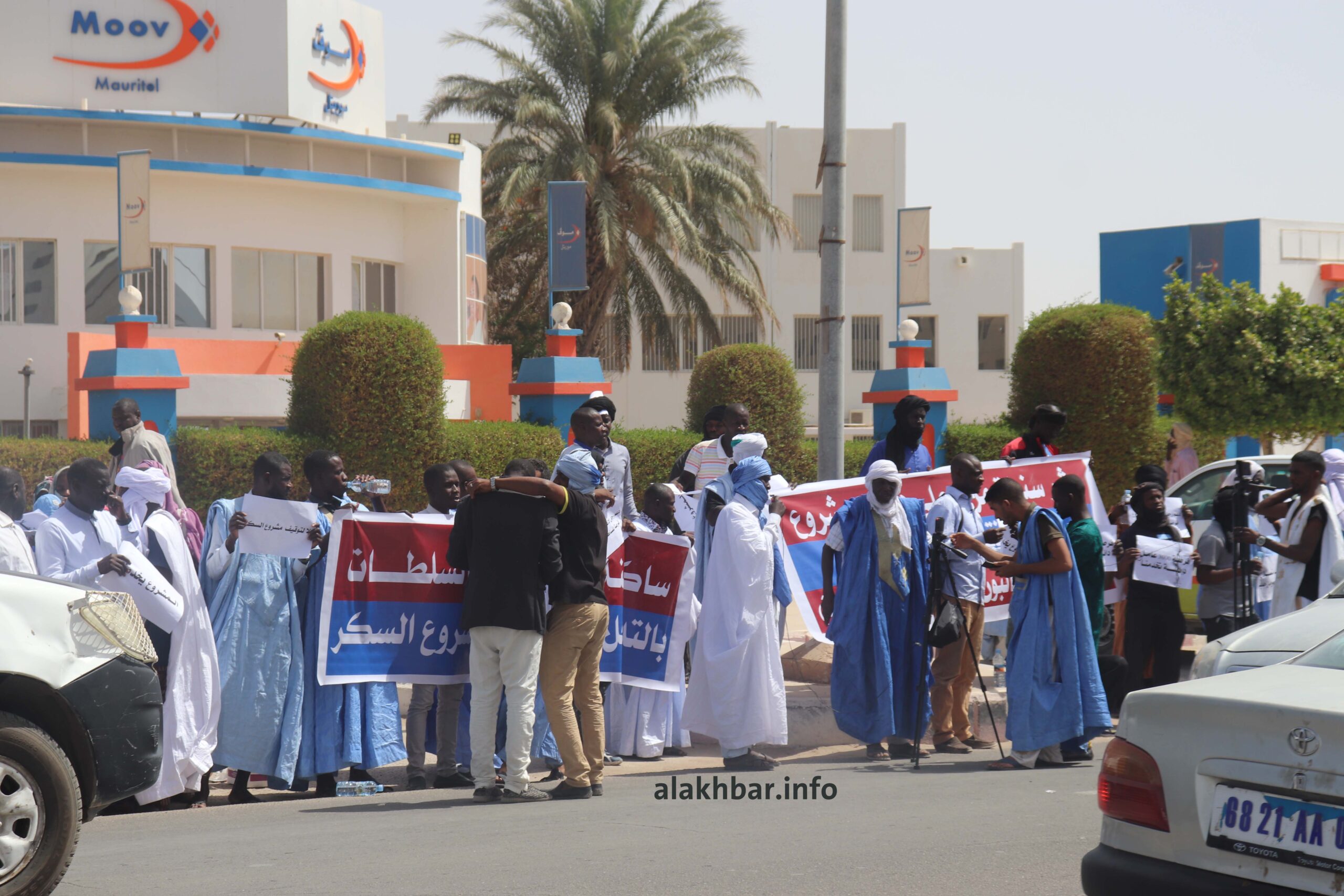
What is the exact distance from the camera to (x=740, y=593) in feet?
26.8

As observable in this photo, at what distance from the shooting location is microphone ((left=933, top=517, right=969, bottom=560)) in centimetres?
834

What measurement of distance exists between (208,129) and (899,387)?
1384cm

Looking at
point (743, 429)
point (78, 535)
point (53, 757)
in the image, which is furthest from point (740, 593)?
point (53, 757)

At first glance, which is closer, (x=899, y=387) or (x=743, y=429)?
(x=743, y=429)

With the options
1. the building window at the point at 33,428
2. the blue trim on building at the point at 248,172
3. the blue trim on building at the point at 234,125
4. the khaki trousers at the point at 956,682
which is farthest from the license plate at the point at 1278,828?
the blue trim on building at the point at 234,125

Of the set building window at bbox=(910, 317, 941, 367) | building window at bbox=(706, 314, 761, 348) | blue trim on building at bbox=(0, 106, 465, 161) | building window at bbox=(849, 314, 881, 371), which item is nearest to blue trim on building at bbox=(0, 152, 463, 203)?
blue trim on building at bbox=(0, 106, 465, 161)

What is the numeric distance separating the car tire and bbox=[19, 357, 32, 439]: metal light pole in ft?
66.1

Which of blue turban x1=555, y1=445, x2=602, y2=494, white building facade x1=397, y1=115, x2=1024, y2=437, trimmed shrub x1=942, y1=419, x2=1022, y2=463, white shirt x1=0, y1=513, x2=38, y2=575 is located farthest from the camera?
white building facade x1=397, y1=115, x2=1024, y2=437

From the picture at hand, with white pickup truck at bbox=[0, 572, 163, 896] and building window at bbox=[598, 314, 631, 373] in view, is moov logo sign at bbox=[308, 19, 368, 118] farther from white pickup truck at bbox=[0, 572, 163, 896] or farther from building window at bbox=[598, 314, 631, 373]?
white pickup truck at bbox=[0, 572, 163, 896]

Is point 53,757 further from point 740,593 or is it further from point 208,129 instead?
point 208,129

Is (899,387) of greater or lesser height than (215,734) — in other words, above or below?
above

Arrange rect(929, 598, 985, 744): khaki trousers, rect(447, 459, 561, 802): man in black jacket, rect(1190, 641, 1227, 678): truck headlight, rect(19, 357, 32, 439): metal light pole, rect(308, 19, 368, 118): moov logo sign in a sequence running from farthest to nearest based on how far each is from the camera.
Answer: rect(308, 19, 368, 118): moov logo sign, rect(19, 357, 32, 439): metal light pole, rect(929, 598, 985, 744): khaki trousers, rect(447, 459, 561, 802): man in black jacket, rect(1190, 641, 1227, 678): truck headlight

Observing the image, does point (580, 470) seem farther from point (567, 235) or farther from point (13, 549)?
point (567, 235)

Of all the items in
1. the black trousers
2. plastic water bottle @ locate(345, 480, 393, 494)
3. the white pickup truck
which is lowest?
the black trousers
